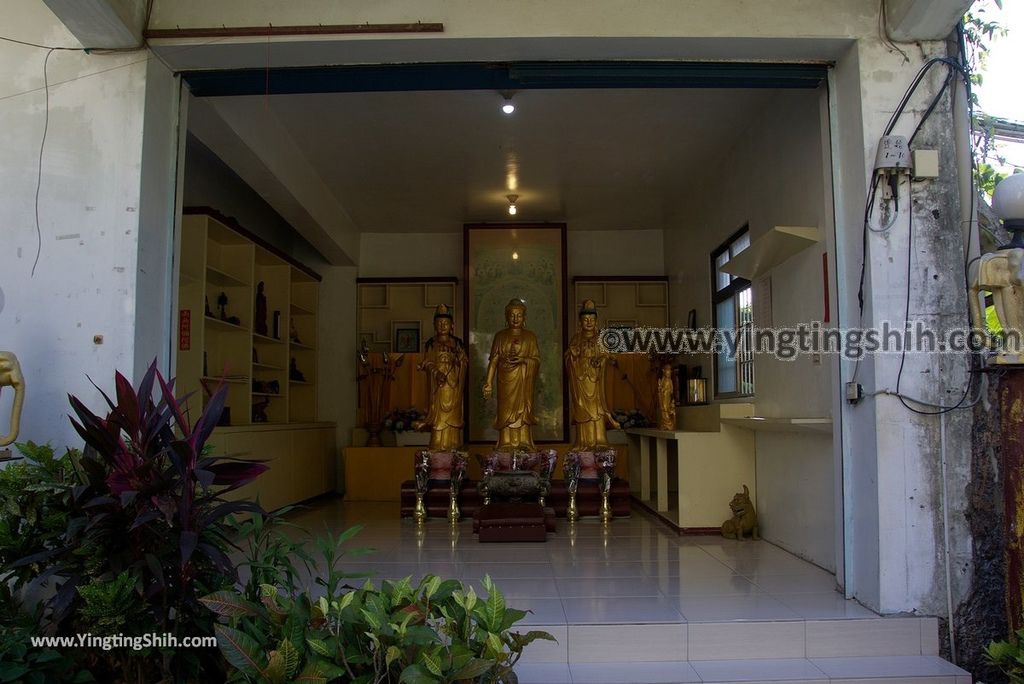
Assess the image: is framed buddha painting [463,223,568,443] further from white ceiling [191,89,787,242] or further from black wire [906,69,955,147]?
black wire [906,69,955,147]

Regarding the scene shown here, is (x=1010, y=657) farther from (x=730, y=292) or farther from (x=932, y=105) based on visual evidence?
(x=730, y=292)

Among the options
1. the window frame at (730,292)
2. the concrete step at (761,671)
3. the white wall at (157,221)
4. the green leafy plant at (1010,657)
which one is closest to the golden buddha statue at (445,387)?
the window frame at (730,292)

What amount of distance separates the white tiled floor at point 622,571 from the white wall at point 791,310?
0.92ft

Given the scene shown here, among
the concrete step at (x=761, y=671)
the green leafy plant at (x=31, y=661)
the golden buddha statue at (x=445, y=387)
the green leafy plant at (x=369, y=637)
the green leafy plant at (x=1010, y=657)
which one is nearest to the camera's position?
the green leafy plant at (x=369, y=637)

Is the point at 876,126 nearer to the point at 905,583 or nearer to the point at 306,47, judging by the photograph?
the point at 905,583

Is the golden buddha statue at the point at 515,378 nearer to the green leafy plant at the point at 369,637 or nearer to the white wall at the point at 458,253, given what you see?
the white wall at the point at 458,253

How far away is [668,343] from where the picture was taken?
8.40 meters

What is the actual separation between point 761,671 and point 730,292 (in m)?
3.91

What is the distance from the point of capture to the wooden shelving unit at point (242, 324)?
546 cm

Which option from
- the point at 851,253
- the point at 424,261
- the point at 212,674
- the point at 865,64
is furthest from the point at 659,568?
the point at 424,261

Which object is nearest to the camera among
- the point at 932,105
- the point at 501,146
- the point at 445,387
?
the point at 932,105

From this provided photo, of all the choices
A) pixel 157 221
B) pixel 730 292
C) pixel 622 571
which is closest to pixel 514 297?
pixel 730 292

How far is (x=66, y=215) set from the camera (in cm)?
332

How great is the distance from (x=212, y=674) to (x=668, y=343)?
654cm
